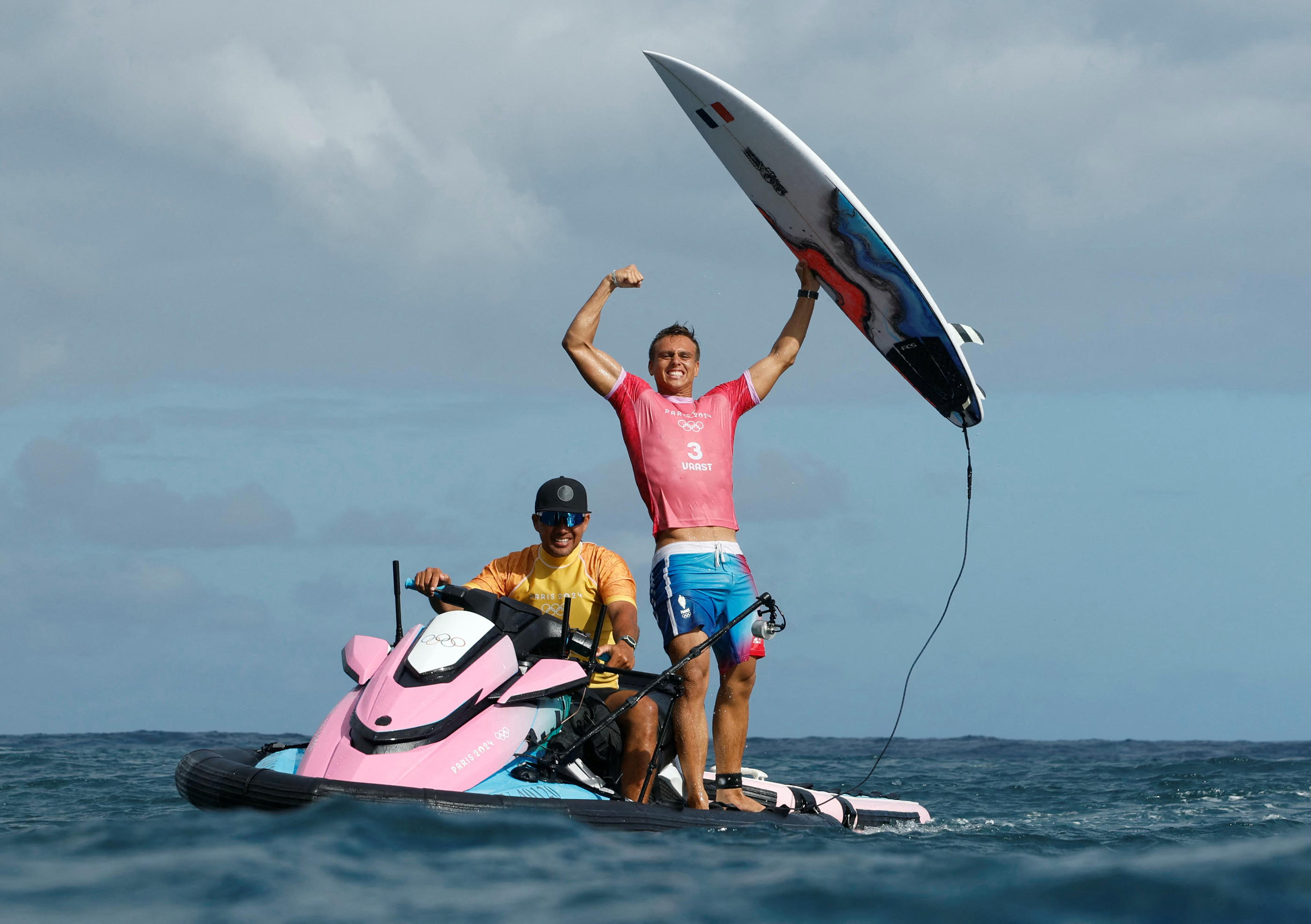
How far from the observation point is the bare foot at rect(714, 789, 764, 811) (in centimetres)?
527

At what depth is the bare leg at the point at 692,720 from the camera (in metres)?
5.16

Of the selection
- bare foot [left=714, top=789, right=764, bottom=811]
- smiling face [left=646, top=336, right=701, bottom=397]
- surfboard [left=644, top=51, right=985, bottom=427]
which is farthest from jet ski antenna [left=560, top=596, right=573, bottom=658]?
surfboard [left=644, top=51, right=985, bottom=427]

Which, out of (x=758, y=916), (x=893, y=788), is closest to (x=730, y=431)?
(x=758, y=916)

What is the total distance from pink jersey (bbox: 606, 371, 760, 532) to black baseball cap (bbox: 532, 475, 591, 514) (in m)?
0.28

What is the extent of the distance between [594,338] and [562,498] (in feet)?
2.49

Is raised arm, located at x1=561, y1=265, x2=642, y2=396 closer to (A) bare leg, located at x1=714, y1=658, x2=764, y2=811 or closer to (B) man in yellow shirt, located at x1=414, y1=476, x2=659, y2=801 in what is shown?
(B) man in yellow shirt, located at x1=414, y1=476, x2=659, y2=801

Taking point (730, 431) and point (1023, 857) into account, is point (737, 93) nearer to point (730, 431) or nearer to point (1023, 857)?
point (730, 431)

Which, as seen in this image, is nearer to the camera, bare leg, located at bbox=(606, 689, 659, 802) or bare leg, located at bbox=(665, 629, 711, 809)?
bare leg, located at bbox=(606, 689, 659, 802)

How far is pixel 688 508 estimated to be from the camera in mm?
5480

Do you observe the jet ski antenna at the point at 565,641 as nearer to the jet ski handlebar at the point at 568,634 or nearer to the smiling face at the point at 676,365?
the jet ski handlebar at the point at 568,634

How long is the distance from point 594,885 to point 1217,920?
144cm

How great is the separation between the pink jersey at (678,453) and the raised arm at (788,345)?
12.3 inches

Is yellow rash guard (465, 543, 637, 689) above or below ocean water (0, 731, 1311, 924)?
above

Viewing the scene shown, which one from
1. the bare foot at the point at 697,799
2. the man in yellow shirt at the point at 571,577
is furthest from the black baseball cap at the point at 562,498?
the bare foot at the point at 697,799
